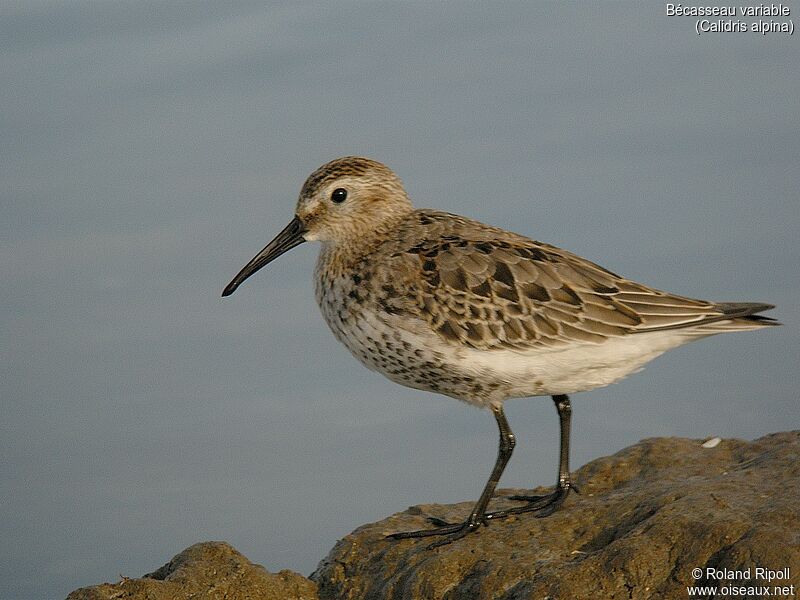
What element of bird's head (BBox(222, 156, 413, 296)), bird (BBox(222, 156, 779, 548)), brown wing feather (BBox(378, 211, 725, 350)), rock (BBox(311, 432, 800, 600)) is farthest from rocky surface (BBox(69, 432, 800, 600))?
bird's head (BBox(222, 156, 413, 296))

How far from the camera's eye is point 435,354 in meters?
8.85

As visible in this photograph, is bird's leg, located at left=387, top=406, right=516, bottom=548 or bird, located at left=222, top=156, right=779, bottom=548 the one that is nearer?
bird, located at left=222, top=156, right=779, bottom=548

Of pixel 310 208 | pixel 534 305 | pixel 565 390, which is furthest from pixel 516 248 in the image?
pixel 310 208

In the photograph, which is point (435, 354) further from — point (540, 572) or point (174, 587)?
point (174, 587)

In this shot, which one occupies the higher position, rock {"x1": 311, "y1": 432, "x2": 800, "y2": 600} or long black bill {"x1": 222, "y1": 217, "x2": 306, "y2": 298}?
long black bill {"x1": 222, "y1": 217, "x2": 306, "y2": 298}

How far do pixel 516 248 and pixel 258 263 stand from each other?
2470 mm

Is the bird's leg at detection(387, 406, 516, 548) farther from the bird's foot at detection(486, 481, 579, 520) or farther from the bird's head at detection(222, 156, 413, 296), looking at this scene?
the bird's head at detection(222, 156, 413, 296)

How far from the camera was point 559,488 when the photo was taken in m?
9.76

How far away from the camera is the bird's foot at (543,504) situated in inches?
372

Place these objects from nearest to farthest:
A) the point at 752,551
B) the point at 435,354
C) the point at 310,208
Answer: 1. the point at 752,551
2. the point at 435,354
3. the point at 310,208

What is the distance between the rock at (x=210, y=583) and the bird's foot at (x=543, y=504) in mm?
1632

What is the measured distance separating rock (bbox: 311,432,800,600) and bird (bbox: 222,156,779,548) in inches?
13.5

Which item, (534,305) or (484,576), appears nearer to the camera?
(484,576)

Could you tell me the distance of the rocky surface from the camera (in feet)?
25.8
